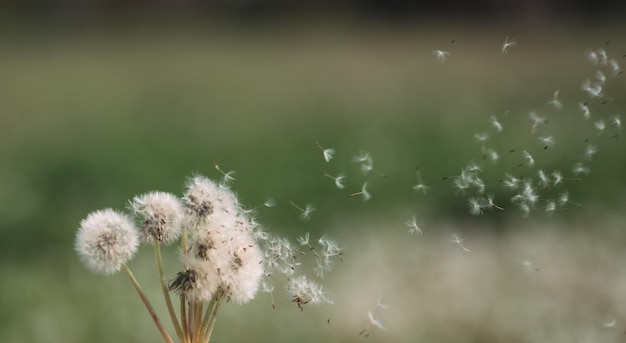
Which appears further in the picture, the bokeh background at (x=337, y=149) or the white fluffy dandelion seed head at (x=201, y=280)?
the bokeh background at (x=337, y=149)

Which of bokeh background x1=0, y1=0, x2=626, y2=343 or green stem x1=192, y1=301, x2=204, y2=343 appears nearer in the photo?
green stem x1=192, y1=301, x2=204, y2=343

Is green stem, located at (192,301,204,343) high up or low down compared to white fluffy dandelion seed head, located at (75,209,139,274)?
down

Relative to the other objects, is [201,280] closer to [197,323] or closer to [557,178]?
[197,323]

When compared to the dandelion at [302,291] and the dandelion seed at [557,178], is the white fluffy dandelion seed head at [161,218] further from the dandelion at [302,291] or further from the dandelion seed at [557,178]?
the dandelion seed at [557,178]

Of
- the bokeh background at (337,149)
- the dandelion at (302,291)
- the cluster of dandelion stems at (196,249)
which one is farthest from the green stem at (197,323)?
the bokeh background at (337,149)

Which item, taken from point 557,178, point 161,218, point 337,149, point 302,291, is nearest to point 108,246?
point 161,218

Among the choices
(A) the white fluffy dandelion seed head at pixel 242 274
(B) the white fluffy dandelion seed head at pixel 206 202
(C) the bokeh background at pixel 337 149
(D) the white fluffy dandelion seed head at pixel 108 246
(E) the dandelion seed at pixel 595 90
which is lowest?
(C) the bokeh background at pixel 337 149

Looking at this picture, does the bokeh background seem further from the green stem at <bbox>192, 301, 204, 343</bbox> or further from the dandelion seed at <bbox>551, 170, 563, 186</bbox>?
the green stem at <bbox>192, 301, 204, 343</bbox>

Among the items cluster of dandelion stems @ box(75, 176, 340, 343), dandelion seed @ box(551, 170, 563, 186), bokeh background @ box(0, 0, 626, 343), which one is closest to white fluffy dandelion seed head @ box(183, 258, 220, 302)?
cluster of dandelion stems @ box(75, 176, 340, 343)
